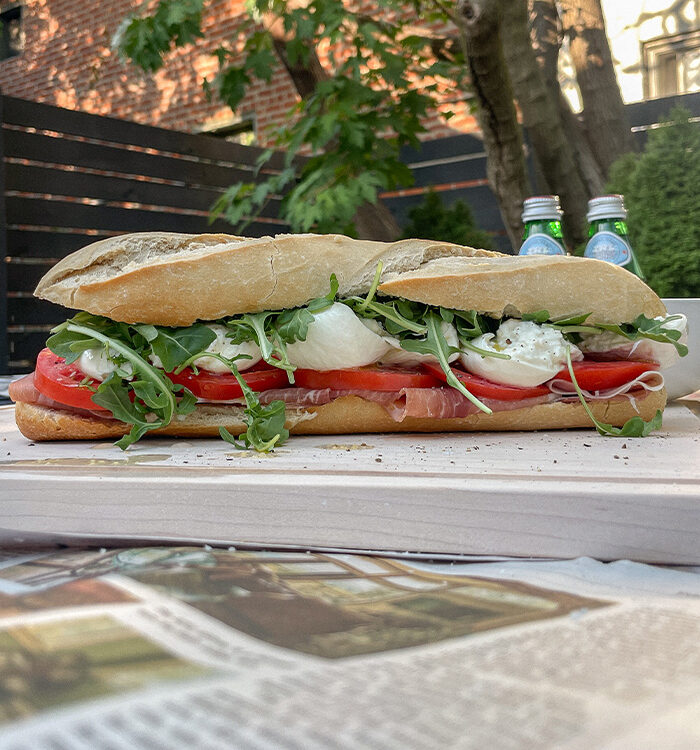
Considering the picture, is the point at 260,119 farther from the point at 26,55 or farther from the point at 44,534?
the point at 44,534

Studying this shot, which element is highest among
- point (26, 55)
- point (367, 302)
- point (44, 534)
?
point (26, 55)

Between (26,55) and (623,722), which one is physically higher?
(26,55)

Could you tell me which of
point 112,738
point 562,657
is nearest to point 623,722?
point 562,657

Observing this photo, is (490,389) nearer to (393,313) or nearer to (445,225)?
(393,313)

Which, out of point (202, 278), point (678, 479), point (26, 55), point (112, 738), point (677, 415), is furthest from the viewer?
point (26, 55)

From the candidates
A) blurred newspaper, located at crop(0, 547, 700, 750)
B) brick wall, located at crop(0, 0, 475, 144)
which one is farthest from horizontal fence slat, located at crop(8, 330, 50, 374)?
blurred newspaper, located at crop(0, 547, 700, 750)

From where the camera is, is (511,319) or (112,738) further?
(511,319)
